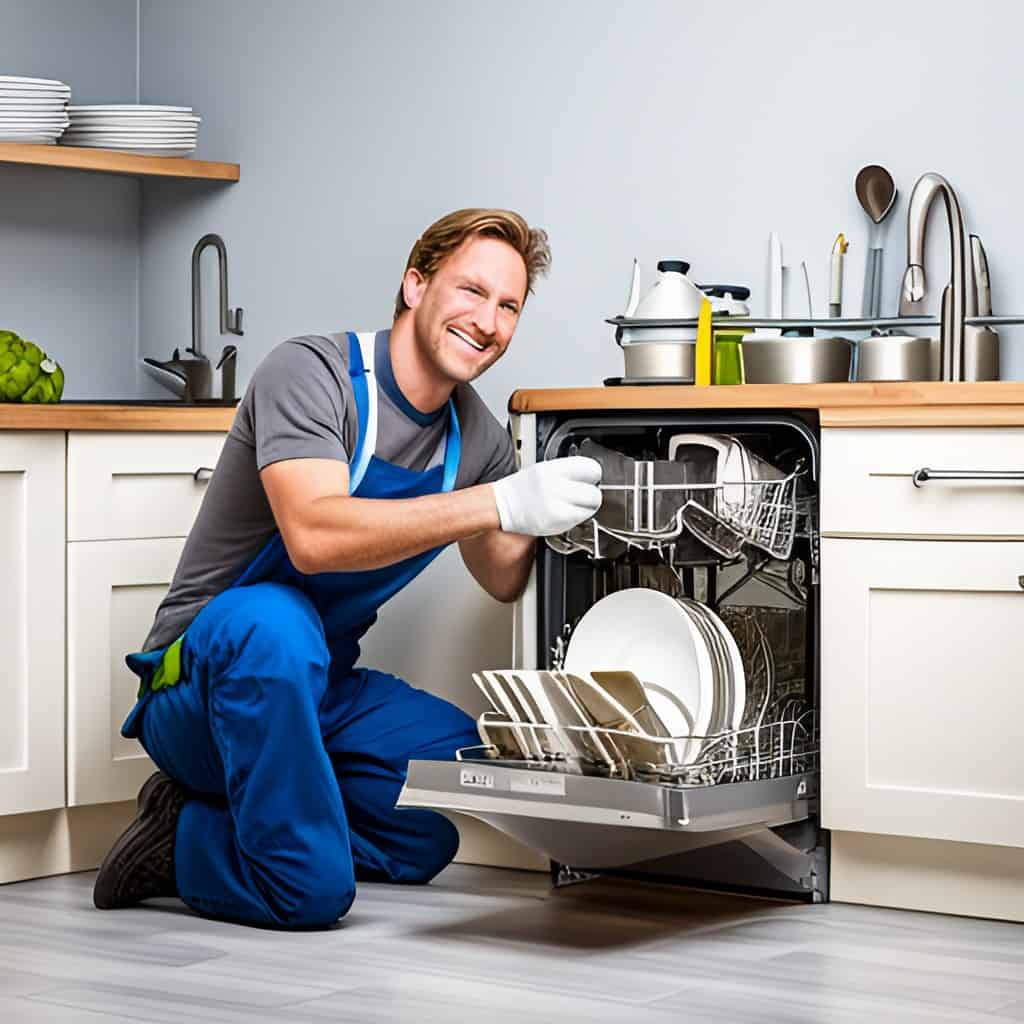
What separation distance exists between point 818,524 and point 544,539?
433 millimetres

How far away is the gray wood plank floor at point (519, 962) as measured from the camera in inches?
89.5

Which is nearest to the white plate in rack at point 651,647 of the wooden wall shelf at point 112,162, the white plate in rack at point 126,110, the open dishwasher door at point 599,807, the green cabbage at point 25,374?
the open dishwasher door at point 599,807

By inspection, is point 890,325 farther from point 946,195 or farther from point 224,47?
point 224,47

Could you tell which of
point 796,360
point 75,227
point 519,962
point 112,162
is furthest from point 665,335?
point 75,227

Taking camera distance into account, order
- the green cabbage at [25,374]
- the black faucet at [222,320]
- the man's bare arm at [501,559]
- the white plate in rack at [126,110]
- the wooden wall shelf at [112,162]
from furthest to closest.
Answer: the black faucet at [222,320]
the white plate in rack at [126,110]
the wooden wall shelf at [112,162]
the green cabbage at [25,374]
the man's bare arm at [501,559]

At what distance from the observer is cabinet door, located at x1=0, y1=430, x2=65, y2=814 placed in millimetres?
3129

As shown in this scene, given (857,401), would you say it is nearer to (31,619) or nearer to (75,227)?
(31,619)

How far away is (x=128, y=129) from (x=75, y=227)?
30cm

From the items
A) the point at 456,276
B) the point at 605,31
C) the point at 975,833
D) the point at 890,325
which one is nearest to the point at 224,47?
the point at 605,31

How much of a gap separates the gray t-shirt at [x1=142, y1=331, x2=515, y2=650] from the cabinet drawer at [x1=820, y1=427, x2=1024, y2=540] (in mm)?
577

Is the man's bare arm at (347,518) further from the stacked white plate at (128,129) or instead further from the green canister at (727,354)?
the stacked white plate at (128,129)

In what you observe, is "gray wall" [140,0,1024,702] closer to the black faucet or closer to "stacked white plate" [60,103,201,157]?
the black faucet

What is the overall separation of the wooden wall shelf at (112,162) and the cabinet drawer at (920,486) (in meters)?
1.66

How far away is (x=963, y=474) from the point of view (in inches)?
106
